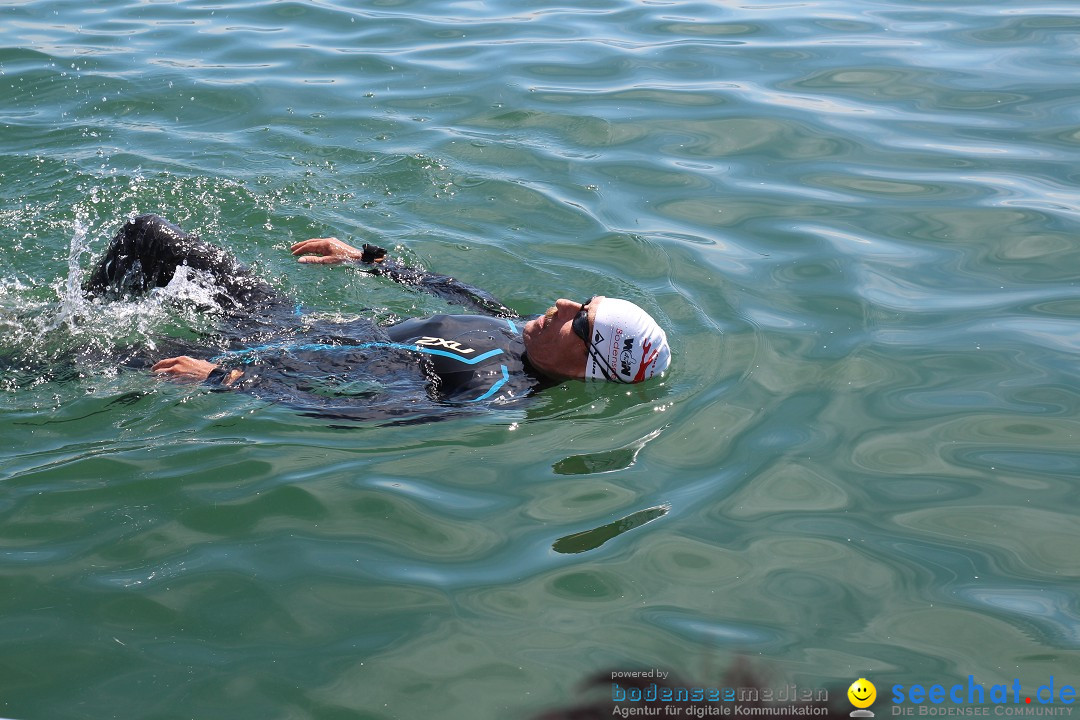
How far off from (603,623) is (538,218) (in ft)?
16.1

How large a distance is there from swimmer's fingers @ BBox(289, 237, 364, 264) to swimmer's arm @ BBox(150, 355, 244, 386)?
182 centimetres

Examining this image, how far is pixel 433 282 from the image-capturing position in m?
7.71

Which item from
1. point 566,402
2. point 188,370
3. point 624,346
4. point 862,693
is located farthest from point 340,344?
point 862,693

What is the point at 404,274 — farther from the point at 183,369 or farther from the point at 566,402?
the point at 183,369

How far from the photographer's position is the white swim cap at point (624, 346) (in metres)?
6.49

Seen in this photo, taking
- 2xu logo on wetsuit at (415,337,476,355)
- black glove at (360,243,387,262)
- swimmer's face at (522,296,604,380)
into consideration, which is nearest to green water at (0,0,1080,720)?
swimmer's face at (522,296,604,380)

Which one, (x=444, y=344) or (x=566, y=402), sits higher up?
(x=444, y=344)

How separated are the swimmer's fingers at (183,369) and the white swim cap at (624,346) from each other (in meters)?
2.31

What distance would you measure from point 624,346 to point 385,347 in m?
1.53

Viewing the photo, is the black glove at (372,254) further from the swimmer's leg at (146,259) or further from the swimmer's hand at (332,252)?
the swimmer's leg at (146,259)

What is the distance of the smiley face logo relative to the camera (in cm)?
438

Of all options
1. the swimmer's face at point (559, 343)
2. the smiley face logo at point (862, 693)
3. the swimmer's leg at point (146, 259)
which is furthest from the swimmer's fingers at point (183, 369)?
the smiley face logo at point (862, 693)

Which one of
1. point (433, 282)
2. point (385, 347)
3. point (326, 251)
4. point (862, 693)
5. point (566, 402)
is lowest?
point (862, 693)

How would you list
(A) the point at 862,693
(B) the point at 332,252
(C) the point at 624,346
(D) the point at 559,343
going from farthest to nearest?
(B) the point at 332,252
(D) the point at 559,343
(C) the point at 624,346
(A) the point at 862,693
